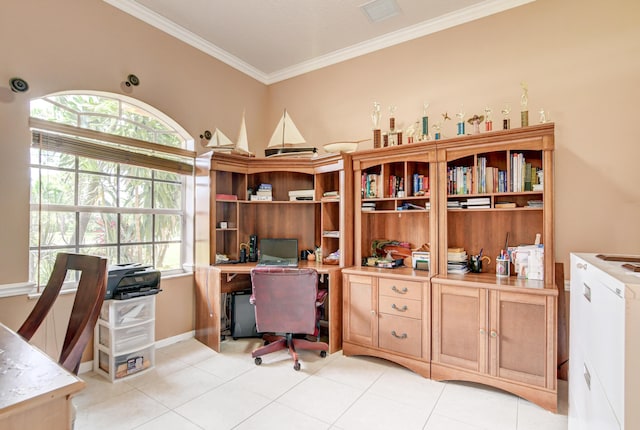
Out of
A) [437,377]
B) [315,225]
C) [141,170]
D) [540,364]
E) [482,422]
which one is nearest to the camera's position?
[482,422]

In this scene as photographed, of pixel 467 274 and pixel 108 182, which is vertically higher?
pixel 108 182

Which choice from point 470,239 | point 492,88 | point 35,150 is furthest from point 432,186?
point 35,150

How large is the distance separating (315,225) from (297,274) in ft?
3.93

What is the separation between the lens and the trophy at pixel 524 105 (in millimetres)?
2510

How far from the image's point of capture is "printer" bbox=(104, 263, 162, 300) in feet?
8.64

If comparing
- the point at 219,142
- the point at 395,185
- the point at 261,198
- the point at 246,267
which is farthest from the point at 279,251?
the point at 395,185

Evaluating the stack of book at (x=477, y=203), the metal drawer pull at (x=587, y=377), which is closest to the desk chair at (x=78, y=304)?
the metal drawer pull at (x=587, y=377)

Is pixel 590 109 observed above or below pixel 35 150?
above

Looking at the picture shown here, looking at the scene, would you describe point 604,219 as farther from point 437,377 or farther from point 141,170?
point 141,170

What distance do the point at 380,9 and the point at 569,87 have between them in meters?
→ 1.74

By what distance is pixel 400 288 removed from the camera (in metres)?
2.82

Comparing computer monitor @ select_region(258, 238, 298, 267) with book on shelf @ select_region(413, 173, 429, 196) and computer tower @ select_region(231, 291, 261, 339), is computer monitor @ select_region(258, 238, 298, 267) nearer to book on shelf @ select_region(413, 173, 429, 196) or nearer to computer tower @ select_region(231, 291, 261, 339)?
computer tower @ select_region(231, 291, 261, 339)

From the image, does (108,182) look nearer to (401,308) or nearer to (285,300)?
(285,300)

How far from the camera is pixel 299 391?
8.11 ft
